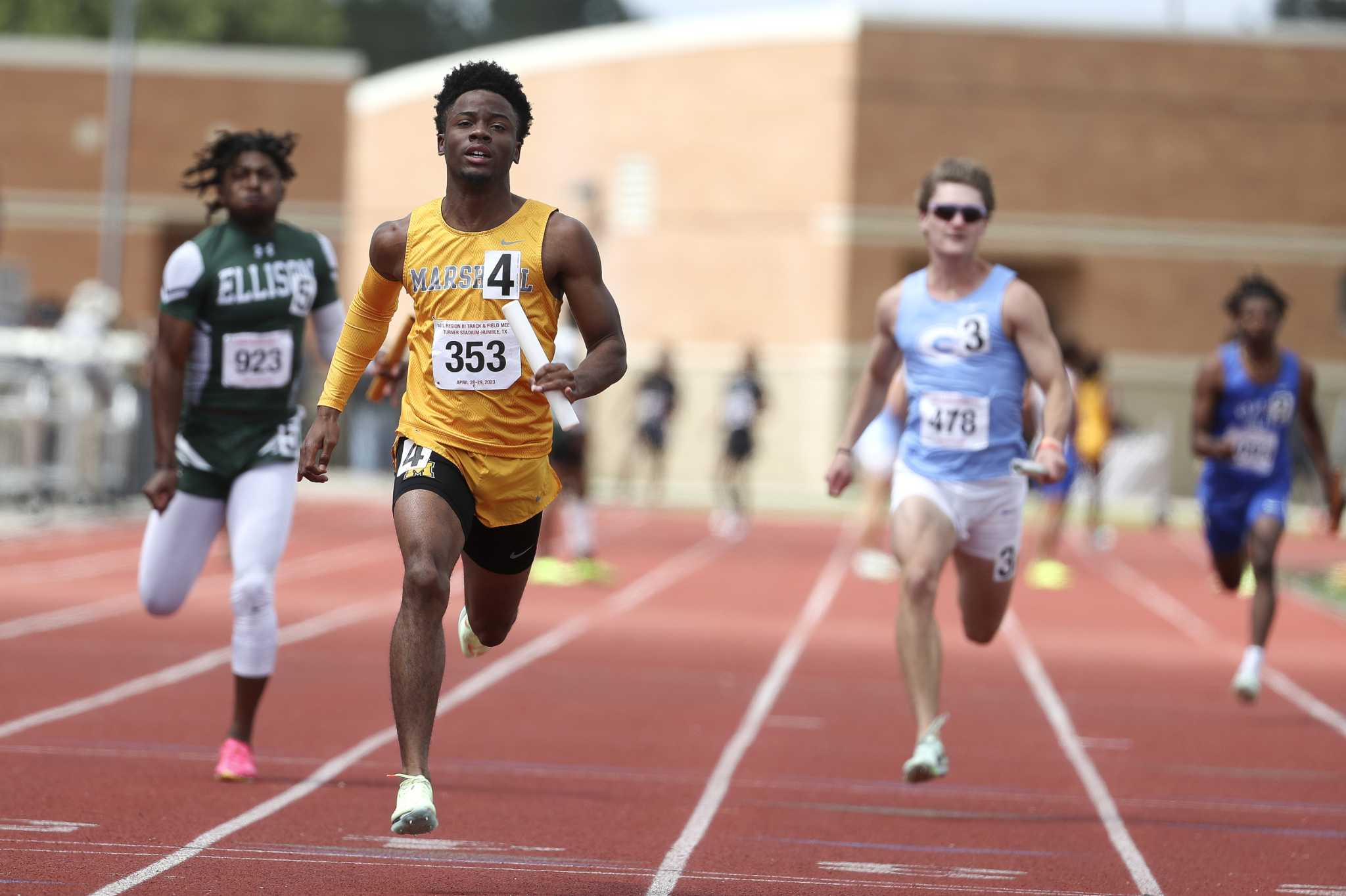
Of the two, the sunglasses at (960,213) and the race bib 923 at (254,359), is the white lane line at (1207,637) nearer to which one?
the sunglasses at (960,213)

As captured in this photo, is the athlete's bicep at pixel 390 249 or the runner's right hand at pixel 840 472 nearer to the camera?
the athlete's bicep at pixel 390 249

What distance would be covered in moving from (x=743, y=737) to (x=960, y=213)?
2.91 m

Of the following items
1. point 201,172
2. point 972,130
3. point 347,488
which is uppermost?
point 972,130

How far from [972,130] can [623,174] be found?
24.1 ft

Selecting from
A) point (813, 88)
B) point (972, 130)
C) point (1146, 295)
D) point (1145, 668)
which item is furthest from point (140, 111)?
point (1145, 668)

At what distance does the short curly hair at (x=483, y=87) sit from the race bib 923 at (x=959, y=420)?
2.39 m

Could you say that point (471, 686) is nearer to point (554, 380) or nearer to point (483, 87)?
point (483, 87)

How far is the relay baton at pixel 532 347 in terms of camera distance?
5.84 metres

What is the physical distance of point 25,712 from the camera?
31.8 feet

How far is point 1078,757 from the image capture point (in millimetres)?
9578

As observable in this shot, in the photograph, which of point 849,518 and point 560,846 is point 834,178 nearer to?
point 849,518

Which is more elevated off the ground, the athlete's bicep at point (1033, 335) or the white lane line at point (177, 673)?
the athlete's bicep at point (1033, 335)

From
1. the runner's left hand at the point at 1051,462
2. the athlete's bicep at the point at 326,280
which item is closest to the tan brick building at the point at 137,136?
the athlete's bicep at the point at 326,280

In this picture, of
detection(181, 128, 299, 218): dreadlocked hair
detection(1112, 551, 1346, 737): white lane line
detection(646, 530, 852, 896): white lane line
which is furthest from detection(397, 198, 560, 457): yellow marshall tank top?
detection(1112, 551, 1346, 737): white lane line
